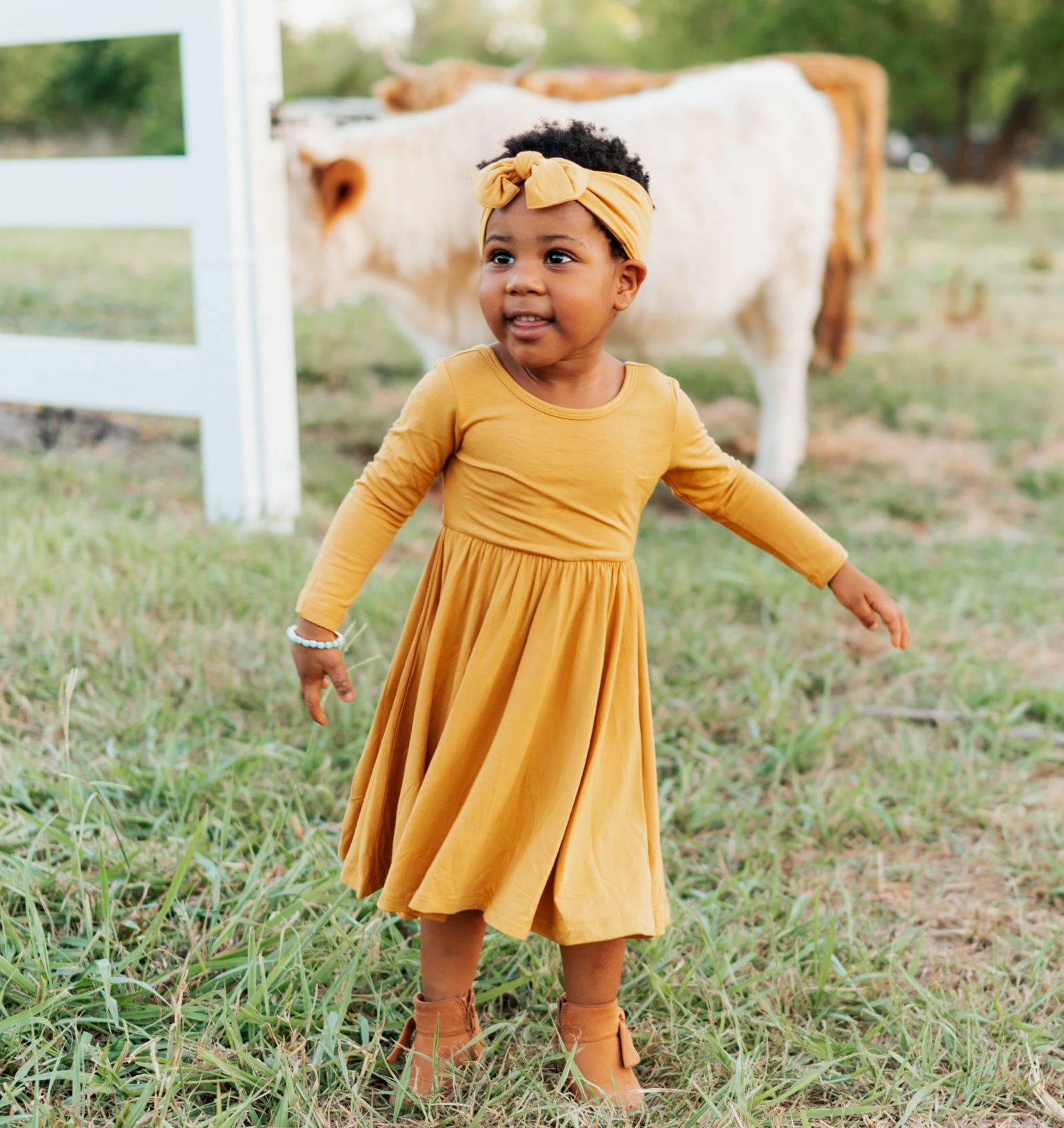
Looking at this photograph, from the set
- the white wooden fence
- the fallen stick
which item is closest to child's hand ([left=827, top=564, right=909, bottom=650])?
the fallen stick

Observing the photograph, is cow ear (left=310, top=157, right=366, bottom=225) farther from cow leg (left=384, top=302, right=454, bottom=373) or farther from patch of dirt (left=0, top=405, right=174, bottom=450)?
patch of dirt (left=0, top=405, right=174, bottom=450)

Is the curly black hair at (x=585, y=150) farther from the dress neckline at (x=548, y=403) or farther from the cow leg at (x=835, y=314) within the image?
the cow leg at (x=835, y=314)

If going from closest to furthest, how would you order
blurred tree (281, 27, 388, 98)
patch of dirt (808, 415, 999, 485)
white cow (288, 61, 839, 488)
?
white cow (288, 61, 839, 488) < patch of dirt (808, 415, 999, 485) < blurred tree (281, 27, 388, 98)

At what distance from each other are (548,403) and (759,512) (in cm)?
39

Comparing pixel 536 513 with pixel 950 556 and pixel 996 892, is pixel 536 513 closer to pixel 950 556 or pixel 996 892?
pixel 996 892

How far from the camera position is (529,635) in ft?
5.33

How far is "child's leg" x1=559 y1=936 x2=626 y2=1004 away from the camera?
5.51ft

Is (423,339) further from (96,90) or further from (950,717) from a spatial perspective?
(96,90)

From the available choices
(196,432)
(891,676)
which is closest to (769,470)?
(891,676)

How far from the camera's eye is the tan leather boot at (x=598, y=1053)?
1.70 meters

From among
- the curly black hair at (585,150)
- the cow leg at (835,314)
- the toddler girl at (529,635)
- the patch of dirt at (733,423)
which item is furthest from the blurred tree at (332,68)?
the toddler girl at (529,635)

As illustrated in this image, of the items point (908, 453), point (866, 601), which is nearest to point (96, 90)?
point (908, 453)

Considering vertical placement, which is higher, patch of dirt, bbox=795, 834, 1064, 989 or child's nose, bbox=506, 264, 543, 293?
child's nose, bbox=506, 264, 543, 293

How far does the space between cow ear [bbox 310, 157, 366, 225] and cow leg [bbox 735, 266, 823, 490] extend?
6.43ft
